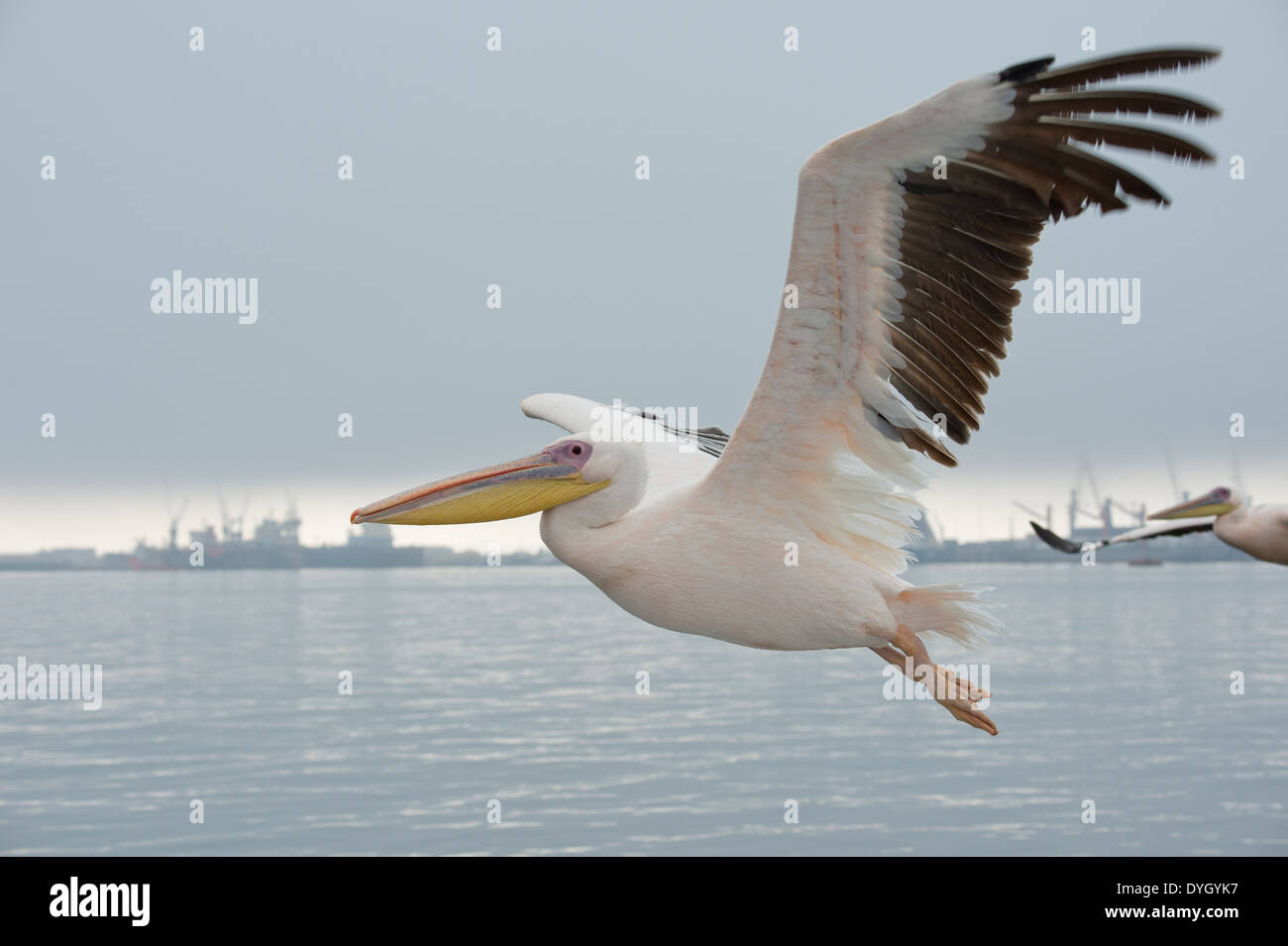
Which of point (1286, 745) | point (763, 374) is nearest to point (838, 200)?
point (763, 374)

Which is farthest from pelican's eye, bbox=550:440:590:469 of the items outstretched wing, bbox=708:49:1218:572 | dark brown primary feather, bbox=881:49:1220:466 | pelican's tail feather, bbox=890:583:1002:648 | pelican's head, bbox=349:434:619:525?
pelican's tail feather, bbox=890:583:1002:648

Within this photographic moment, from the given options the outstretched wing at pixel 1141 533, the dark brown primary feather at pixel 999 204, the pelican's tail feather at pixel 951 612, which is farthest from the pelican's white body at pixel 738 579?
the outstretched wing at pixel 1141 533

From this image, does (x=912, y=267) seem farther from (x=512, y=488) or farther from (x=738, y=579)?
(x=512, y=488)

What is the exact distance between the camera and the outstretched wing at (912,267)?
4.36 meters

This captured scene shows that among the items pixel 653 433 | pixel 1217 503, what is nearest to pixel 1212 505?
pixel 1217 503

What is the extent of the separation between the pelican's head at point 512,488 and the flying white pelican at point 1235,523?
10613 mm

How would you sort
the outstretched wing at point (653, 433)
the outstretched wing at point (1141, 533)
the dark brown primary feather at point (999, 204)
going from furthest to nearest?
the outstretched wing at point (1141, 533), the outstretched wing at point (653, 433), the dark brown primary feather at point (999, 204)

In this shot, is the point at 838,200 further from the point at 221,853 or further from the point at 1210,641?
the point at 1210,641

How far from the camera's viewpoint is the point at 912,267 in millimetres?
4766

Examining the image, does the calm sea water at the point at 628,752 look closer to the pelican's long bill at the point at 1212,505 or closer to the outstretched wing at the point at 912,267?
the outstretched wing at the point at 912,267

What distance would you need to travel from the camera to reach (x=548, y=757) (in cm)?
2217

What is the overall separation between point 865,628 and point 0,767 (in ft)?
66.3

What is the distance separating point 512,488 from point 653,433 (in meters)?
1.69

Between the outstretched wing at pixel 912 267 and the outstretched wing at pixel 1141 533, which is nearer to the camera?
the outstretched wing at pixel 912 267
